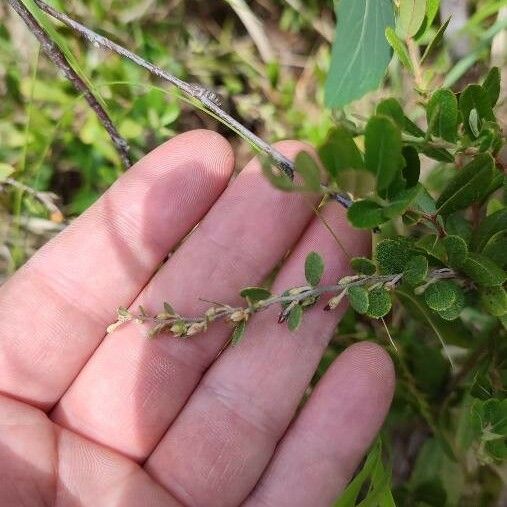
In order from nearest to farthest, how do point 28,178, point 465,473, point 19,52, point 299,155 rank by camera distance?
point 299,155, point 465,473, point 28,178, point 19,52

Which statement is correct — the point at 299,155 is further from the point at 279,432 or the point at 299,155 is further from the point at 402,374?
the point at 402,374

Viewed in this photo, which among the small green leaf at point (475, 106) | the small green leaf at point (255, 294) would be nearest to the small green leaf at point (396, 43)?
the small green leaf at point (475, 106)

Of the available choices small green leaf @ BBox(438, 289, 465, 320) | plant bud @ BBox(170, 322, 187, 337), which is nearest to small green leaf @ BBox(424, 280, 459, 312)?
small green leaf @ BBox(438, 289, 465, 320)

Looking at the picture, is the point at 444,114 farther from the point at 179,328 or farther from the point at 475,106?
the point at 179,328

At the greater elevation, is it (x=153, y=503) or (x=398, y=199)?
(x=398, y=199)

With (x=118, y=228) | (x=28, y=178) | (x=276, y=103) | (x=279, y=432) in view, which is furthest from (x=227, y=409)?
(x=276, y=103)

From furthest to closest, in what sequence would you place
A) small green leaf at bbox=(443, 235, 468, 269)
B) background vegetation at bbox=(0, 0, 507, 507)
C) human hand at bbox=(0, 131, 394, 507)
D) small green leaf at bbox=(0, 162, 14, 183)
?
small green leaf at bbox=(0, 162, 14, 183) < background vegetation at bbox=(0, 0, 507, 507) < human hand at bbox=(0, 131, 394, 507) < small green leaf at bbox=(443, 235, 468, 269)

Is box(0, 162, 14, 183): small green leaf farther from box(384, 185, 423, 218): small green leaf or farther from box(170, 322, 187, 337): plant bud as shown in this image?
box(384, 185, 423, 218): small green leaf

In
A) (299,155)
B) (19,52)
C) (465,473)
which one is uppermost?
(19,52)

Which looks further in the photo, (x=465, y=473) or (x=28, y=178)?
(x=28, y=178)
